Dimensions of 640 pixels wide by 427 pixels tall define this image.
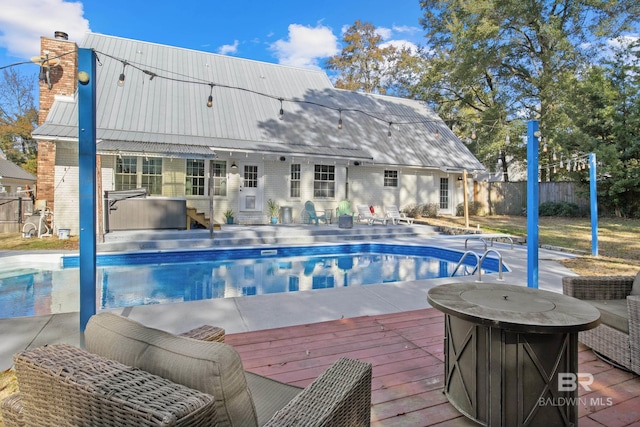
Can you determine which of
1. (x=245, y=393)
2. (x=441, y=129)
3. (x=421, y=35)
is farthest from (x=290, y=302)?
(x=421, y=35)

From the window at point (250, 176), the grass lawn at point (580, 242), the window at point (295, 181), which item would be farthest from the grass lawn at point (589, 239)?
the window at point (250, 176)

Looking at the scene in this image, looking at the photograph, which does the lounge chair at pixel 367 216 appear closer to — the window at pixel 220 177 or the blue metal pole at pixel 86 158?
the window at pixel 220 177

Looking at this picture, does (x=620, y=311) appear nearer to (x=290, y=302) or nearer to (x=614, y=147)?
(x=290, y=302)

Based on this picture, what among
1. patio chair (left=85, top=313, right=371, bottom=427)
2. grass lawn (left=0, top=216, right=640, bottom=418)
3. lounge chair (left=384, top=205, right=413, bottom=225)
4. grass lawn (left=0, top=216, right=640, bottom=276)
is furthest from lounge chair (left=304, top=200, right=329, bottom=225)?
patio chair (left=85, top=313, right=371, bottom=427)

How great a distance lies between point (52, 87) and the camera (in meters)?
11.6

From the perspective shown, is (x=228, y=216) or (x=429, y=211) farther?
(x=429, y=211)

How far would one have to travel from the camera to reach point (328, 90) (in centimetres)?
1742

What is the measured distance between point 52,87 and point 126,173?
3.58 metres

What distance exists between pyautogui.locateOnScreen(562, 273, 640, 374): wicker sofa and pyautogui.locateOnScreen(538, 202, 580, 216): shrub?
17334mm

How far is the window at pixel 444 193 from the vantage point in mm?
17328

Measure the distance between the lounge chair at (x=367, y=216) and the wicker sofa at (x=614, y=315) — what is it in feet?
33.9

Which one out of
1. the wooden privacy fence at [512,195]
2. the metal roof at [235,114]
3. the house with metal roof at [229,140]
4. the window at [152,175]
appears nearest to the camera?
the house with metal roof at [229,140]

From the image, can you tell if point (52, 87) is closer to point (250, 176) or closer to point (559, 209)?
point (250, 176)

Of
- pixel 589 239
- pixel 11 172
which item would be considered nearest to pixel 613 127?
pixel 589 239
